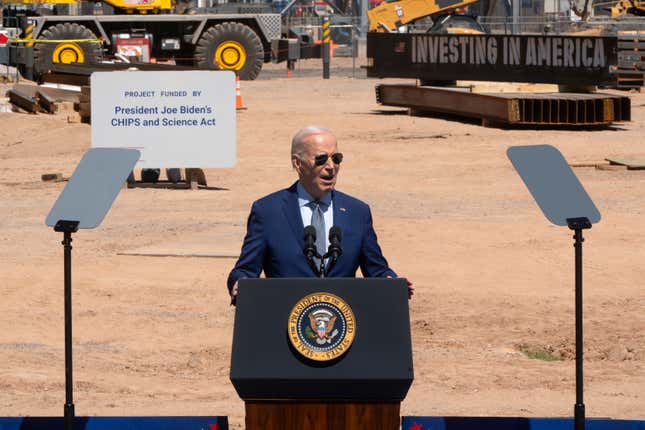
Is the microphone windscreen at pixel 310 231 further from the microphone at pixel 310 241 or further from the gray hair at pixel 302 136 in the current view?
the gray hair at pixel 302 136

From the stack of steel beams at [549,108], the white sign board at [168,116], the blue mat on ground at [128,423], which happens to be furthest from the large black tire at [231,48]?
the blue mat on ground at [128,423]

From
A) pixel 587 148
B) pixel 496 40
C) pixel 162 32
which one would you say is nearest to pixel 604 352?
pixel 587 148

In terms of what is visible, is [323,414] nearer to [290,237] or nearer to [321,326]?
[321,326]

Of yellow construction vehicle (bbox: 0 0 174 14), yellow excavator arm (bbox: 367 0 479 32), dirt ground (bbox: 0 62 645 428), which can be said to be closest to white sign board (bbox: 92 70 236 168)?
dirt ground (bbox: 0 62 645 428)

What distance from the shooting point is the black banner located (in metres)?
27.4

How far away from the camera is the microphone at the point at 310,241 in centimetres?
533

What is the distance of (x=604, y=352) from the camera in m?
10.1

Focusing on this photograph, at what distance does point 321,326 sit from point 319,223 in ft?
2.66

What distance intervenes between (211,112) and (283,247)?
37.8 feet

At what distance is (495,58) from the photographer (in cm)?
2889

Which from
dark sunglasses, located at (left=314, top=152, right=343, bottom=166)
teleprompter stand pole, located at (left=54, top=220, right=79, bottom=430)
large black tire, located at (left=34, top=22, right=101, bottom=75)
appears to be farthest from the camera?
large black tire, located at (left=34, top=22, right=101, bottom=75)

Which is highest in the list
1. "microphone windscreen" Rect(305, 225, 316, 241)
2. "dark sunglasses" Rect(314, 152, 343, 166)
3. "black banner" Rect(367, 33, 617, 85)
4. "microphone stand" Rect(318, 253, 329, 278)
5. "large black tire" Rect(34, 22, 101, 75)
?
"large black tire" Rect(34, 22, 101, 75)

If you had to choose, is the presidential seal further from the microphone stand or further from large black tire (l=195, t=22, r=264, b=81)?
large black tire (l=195, t=22, r=264, b=81)

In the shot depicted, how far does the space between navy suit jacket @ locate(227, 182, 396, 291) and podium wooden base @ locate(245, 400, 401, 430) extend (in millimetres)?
797
